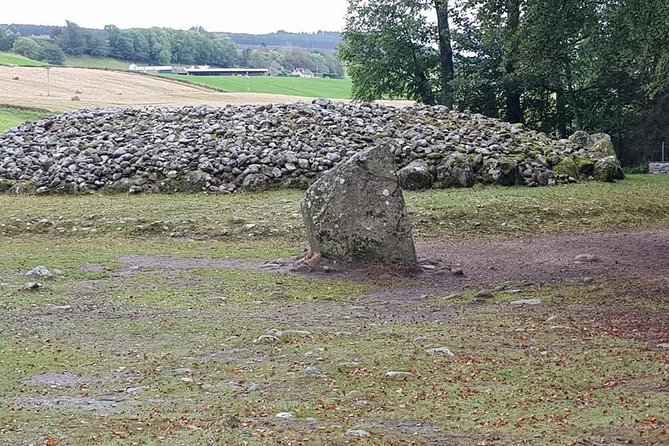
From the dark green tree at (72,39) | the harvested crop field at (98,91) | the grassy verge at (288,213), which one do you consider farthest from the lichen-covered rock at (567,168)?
the dark green tree at (72,39)

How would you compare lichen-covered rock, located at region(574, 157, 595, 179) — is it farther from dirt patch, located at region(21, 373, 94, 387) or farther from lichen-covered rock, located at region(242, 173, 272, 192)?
dirt patch, located at region(21, 373, 94, 387)

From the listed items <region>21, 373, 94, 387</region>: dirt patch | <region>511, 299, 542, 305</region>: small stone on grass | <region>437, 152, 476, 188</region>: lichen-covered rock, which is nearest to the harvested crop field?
<region>437, 152, 476, 188</region>: lichen-covered rock

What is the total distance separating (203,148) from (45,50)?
89189 mm

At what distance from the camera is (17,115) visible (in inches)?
1925

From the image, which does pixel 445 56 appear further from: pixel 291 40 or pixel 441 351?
pixel 291 40

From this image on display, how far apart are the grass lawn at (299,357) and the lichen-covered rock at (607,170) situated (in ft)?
44.4

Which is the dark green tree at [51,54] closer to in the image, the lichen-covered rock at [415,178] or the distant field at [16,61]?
the distant field at [16,61]

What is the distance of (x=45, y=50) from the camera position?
10812cm

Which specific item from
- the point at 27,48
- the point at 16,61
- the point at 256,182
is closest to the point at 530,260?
the point at 256,182

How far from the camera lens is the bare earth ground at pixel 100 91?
191 ft

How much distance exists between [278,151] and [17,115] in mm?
27917

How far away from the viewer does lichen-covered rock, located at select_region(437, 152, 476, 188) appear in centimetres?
2484

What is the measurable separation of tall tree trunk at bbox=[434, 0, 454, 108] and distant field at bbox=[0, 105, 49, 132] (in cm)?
2136

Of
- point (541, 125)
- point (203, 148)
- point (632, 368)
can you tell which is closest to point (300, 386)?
point (632, 368)
